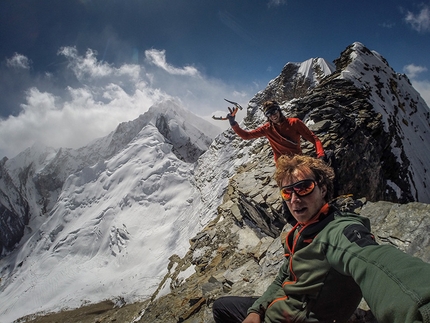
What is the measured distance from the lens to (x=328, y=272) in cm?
202

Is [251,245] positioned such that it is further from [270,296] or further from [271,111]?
[270,296]

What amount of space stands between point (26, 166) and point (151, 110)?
11900 cm

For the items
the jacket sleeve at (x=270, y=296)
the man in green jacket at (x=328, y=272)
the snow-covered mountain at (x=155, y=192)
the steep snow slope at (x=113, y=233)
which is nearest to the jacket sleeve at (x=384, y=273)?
the man in green jacket at (x=328, y=272)

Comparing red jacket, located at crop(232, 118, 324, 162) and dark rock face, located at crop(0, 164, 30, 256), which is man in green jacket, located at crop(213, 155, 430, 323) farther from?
dark rock face, located at crop(0, 164, 30, 256)

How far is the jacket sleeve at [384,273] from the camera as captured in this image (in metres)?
1.16

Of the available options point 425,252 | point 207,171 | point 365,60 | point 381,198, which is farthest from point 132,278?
point 365,60

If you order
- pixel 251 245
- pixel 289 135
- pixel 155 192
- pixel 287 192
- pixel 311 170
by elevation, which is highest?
pixel 155 192

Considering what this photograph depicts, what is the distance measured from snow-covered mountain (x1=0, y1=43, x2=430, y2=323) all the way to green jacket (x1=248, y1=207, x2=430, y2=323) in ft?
34.4

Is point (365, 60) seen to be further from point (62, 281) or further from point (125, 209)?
point (62, 281)

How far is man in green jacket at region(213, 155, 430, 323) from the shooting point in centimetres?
127

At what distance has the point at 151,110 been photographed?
115 meters

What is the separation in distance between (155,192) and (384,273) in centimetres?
6701

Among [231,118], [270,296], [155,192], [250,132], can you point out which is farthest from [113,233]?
[270,296]

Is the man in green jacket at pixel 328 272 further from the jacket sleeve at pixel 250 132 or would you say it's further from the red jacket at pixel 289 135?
the jacket sleeve at pixel 250 132
